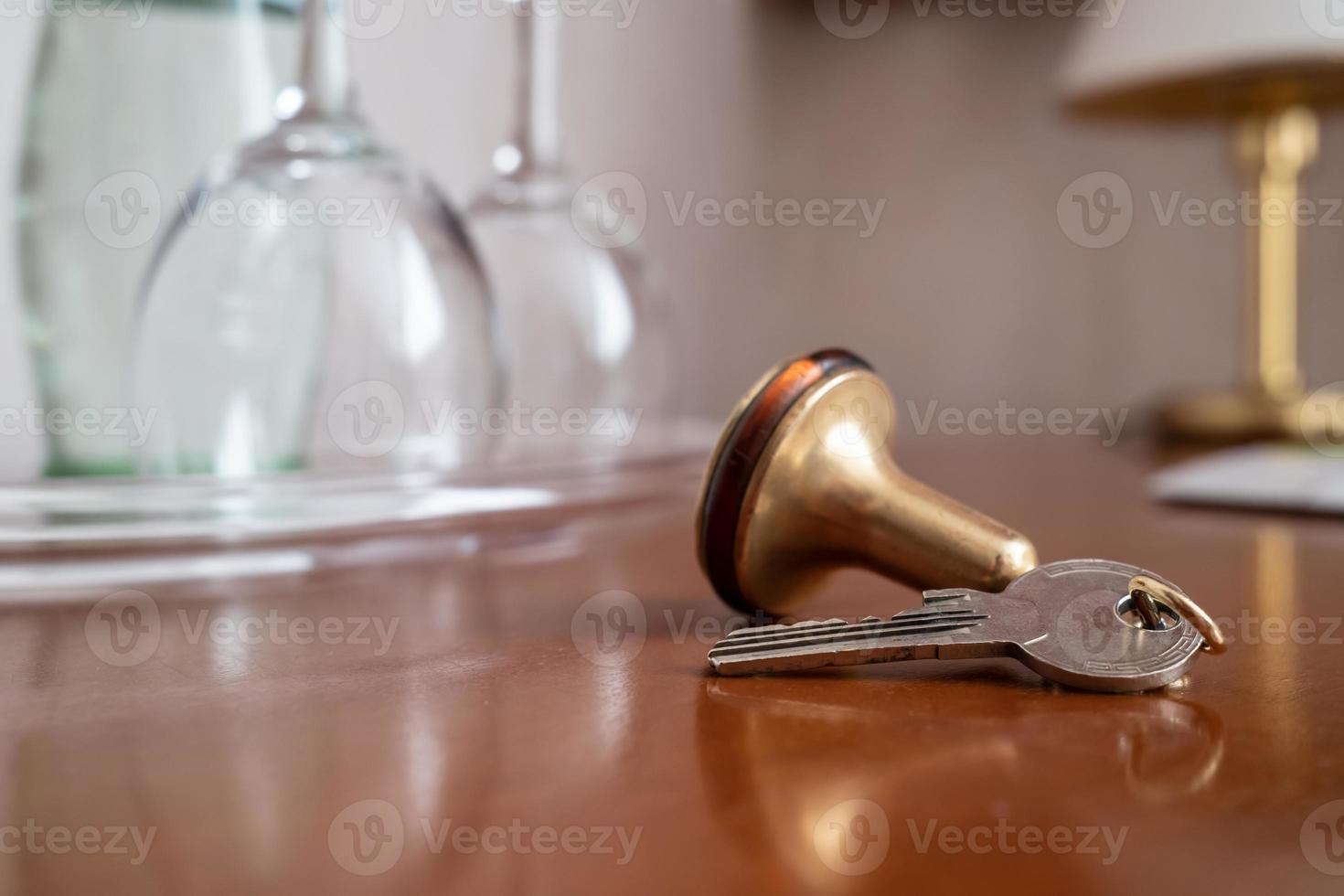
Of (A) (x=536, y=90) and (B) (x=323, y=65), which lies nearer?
(B) (x=323, y=65)

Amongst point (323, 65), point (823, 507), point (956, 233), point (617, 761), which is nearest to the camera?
point (617, 761)

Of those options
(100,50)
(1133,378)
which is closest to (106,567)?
(100,50)

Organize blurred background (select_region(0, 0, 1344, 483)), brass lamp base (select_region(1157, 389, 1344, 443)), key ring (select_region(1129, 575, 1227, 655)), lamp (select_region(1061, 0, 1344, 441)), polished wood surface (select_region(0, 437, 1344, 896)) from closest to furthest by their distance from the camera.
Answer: polished wood surface (select_region(0, 437, 1344, 896)), key ring (select_region(1129, 575, 1227, 655)), lamp (select_region(1061, 0, 1344, 441)), brass lamp base (select_region(1157, 389, 1344, 443)), blurred background (select_region(0, 0, 1344, 483))

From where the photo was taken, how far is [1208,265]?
5.62ft

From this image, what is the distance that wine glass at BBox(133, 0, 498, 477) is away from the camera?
65 cm

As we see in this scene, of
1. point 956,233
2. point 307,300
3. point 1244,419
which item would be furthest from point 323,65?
point 956,233

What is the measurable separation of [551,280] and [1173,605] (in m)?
0.57

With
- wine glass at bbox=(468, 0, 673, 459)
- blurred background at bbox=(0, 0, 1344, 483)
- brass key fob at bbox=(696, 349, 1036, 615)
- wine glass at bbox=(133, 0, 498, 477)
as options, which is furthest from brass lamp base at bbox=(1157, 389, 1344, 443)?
brass key fob at bbox=(696, 349, 1036, 615)

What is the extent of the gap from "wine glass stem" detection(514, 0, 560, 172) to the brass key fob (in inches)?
20.1

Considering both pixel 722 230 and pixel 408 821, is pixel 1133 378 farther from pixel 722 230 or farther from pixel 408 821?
pixel 408 821

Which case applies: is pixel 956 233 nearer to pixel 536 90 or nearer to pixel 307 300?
pixel 536 90

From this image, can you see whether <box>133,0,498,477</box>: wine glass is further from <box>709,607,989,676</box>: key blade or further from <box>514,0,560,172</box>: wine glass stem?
<box>709,607,989,676</box>: key blade

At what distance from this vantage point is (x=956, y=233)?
1708 mm

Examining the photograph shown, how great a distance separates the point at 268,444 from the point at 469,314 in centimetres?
13
